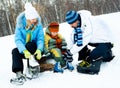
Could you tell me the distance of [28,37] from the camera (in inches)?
157

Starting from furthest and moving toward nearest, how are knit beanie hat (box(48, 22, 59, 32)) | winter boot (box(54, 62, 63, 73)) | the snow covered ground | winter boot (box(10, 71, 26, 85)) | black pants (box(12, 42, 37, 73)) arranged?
knit beanie hat (box(48, 22, 59, 32)) → winter boot (box(54, 62, 63, 73)) → black pants (box(12, 42, 37, 73)) → winter boot (box(10, 71, 26, 85)) → the snow covered ground

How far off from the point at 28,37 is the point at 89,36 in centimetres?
85

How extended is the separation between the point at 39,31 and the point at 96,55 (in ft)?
2.88

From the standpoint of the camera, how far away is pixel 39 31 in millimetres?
4074

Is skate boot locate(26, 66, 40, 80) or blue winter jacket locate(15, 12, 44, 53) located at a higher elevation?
blue winter jacket locate(15, 12, 44, 53)

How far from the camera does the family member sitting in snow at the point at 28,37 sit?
12.4 feet

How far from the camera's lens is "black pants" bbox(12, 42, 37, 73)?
12.1 ft

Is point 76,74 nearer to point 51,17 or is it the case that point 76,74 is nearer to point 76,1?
point 51,17

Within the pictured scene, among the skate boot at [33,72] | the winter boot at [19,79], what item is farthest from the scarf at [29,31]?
the winter boot at [19,79]

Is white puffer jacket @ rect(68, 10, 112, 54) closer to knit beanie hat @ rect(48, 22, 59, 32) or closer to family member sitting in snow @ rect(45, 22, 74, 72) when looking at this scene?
family member sitting in snow @ rect(45, 22, 74, 72)

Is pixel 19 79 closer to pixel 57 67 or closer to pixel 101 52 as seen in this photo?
pixel 57 67

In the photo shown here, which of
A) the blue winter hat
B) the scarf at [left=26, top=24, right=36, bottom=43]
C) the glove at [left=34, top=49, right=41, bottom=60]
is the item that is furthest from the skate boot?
the blue winter hat

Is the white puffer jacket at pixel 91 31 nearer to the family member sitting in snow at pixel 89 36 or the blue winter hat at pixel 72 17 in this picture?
the family member sitting in snow at pixel 89 36

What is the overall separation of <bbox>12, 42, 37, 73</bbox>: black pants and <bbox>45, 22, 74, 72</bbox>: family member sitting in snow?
0.28 meters
